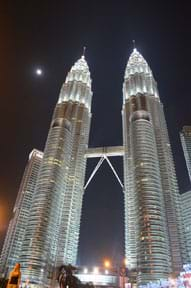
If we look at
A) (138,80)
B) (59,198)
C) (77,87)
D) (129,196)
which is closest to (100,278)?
(129,196)

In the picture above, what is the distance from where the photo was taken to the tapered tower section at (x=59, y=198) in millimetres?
107375

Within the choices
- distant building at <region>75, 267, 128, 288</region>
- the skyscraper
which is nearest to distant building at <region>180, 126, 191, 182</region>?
distant building at <region>75, 267, 128, 288</region>

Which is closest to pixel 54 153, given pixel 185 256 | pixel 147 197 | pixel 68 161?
pixel 68 161

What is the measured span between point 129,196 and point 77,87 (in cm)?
8770

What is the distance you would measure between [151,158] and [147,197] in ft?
66.1

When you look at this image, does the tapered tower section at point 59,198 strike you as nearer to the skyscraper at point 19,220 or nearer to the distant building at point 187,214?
the skyscraper at point 19,220

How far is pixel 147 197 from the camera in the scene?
110 metres

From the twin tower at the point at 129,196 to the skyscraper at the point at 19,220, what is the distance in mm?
4299

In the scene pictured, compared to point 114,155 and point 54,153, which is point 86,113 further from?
point 54,153

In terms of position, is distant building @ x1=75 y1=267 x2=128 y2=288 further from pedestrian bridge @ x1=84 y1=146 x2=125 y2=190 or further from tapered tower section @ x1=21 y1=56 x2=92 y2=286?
pedestrian bridge @ x1=84 y1=146 x2=125 y2=190

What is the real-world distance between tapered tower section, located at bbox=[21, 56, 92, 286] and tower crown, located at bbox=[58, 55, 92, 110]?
1.68 m

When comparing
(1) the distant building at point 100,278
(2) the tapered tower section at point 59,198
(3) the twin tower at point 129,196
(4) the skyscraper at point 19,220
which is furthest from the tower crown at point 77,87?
(1) the distant building at point 100,278

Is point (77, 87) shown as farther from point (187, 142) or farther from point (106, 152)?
point (187, 142)

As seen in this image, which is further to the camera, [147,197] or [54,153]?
[54,153]
